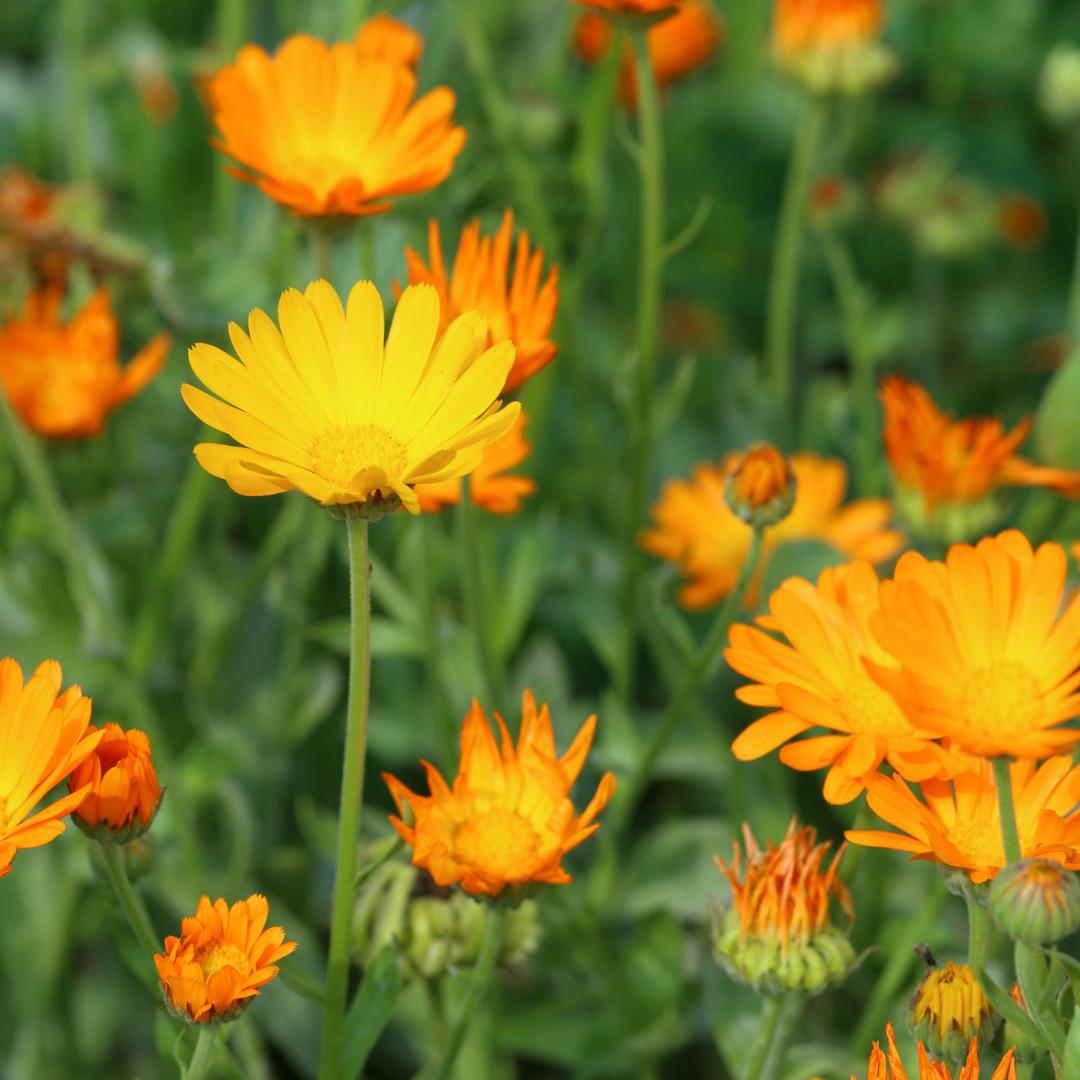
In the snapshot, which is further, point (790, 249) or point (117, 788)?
point (790, 249)

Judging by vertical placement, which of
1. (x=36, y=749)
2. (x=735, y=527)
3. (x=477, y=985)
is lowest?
(x=735, y=527)

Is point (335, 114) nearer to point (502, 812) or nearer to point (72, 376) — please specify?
point (72, 376)

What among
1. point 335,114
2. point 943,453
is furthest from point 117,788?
point 943,453

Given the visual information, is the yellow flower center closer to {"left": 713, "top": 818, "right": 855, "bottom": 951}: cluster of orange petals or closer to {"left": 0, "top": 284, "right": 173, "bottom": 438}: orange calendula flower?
{"left": 713, "top": 818, "right": 855, "bottom": 951}: cluster of orange petals

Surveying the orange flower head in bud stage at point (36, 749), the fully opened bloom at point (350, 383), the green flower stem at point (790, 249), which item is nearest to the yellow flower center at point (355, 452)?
the fully opened bloom at point (350, 383)

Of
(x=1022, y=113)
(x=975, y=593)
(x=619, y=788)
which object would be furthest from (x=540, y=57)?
(x=975, y=593)

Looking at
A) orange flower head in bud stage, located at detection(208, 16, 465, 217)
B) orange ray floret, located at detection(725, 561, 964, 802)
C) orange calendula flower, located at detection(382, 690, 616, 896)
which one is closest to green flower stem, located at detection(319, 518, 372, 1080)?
orange calendula flower, located at detection(382, 690, 616, 896)

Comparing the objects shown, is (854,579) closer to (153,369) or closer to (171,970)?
(171,970)

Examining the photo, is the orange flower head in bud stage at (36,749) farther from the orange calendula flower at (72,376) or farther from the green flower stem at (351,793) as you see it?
the orange calendula flower at (72,376)
